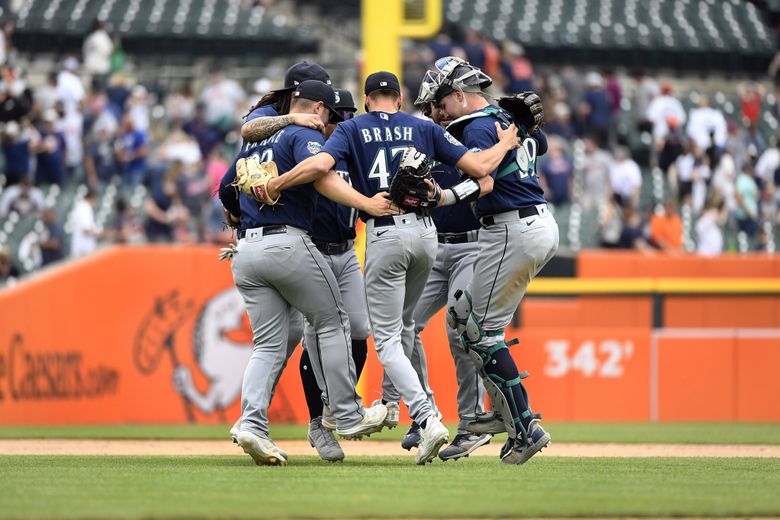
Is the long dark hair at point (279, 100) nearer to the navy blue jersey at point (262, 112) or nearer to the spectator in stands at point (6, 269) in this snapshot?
the navy blue jersey at point (262, 112)

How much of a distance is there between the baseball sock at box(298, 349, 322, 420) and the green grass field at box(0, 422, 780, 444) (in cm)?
253

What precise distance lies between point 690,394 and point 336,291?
6367 millimetres

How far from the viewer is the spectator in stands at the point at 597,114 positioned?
20.5 m

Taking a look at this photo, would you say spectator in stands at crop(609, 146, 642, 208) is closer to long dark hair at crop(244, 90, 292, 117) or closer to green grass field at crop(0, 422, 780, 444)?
green grass field at crop(0, 422, 780, 444)

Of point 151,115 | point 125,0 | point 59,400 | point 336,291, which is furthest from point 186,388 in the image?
point 125,0

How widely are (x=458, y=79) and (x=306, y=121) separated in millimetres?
932

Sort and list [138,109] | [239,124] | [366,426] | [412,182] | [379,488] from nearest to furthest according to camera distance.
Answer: [379,488] → [412,182] → [366,426] → [138,109] → [239,124]

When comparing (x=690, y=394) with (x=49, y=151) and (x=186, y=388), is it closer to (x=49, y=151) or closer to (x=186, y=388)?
(x=186, y=388)

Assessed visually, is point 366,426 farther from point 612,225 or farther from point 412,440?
point 612,225

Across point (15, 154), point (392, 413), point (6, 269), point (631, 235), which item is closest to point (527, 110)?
point (392, 413)

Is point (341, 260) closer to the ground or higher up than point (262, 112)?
closer to the ground

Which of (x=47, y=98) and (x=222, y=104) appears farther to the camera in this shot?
(x=222, y=104)

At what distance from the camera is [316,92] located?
757cm

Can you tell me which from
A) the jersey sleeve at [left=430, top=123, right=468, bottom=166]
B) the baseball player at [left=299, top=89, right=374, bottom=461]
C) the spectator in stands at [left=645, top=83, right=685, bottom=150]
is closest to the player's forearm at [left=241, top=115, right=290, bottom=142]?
the baseball player at [left=299, top=89, right=374, bottom=461]
